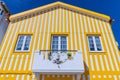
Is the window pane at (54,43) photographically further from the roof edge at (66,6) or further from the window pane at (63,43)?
the roof edge at (66,6)

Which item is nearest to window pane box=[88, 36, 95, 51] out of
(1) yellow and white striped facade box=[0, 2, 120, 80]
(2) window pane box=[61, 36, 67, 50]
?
(1) yellow and white striped facade box=[0, 2, 120, 80]

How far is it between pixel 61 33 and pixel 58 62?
11.3 feet

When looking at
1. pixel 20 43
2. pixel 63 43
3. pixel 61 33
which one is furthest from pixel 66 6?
pixel 20 43

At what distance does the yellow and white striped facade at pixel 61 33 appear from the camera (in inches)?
535

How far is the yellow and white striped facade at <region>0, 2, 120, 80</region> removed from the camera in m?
13.6

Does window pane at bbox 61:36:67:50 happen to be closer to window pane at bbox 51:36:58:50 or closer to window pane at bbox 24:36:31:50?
window pane at bbox 51:36:58:50

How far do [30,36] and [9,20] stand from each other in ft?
9.07

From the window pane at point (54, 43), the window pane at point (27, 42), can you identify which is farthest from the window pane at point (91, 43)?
the window pane at point (27, 42)

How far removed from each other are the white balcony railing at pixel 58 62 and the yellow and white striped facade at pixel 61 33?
0.81m

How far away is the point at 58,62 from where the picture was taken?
12773mm

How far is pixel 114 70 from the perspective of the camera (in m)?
13.6

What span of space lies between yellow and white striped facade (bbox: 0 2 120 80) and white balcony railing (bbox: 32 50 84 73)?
81 cm

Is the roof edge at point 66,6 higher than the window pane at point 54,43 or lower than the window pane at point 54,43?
higher

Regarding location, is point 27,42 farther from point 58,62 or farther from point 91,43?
point 91,43
